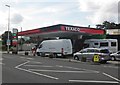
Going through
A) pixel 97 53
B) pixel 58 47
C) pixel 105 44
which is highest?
pixel 105 44

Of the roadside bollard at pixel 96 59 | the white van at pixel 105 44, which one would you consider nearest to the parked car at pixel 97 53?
the roadside bollard at pixel 96 59

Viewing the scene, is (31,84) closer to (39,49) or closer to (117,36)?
(39,49)

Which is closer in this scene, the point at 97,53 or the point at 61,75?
the point at 61,75

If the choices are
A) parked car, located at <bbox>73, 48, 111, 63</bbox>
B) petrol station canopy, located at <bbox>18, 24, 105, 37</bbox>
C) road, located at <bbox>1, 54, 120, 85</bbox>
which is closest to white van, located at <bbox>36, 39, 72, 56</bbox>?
petrol station canopy, located at <bbox>18, 24, 105, 37</bbox>

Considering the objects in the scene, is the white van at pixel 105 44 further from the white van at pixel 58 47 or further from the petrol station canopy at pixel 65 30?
the white van at pixel 58 47

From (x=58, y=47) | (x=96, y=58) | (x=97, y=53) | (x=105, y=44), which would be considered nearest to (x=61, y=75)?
(x=96, y=58)

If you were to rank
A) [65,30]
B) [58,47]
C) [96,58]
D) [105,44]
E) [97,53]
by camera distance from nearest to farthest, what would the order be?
[96,58], [97,53], [58,47], [65,30], [105,44]

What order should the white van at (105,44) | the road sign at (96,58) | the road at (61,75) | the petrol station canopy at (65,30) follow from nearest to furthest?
the road at (61,75)
the road sign at (96,58)
the petrol station canopy at (65,30)
the white van at (105,44)

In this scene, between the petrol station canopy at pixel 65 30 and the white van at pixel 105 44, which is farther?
the white van at pixel 105 44

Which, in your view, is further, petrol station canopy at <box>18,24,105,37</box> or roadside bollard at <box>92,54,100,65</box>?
petrol station canopy at <box>18,24,105,37</box>

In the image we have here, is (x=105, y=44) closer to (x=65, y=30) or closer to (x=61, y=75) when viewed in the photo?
(x=65, y=30)

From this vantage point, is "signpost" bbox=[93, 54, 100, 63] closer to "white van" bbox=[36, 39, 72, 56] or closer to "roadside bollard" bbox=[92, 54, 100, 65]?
"roadside bollard" bbox=[92, 54, 100, 65]

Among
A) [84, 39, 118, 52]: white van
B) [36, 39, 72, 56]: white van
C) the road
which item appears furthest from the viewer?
[84, 39, 118, 52]: white van

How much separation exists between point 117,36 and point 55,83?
4045cm
